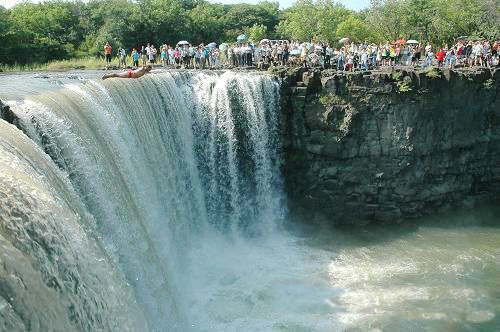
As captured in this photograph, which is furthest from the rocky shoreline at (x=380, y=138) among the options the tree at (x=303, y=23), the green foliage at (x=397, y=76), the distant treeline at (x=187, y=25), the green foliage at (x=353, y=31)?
the tree at (x=303, y=23)

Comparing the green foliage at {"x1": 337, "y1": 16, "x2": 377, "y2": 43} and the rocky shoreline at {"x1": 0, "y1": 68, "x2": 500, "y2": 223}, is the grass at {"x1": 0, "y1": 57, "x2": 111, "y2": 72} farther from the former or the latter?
the green foliage at {"x1": 337, "y1": 16, "x2": 377, "y2": 43}

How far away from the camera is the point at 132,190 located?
41.3ft

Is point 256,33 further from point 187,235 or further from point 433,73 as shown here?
point 187,235

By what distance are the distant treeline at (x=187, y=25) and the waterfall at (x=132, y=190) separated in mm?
15806

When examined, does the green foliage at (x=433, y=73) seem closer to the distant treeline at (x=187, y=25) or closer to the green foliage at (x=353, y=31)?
the distant treeline at (x=187, y=25)

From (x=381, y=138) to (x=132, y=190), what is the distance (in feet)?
36.2

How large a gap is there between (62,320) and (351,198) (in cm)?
1560

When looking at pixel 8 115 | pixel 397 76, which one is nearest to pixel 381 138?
pixel 397 76

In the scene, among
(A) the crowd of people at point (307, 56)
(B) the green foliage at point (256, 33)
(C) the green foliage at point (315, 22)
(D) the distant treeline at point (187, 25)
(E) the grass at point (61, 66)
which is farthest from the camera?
(B) the green foliage at point (256, 33)

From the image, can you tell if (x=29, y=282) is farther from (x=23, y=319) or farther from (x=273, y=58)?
(x=273, y=58)

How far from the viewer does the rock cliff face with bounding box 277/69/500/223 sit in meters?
19.8

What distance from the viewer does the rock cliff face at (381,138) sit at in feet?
64.8

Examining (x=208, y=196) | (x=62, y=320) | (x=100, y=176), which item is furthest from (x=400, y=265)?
(x=62, y=320)

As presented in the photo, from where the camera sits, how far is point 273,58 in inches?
951
